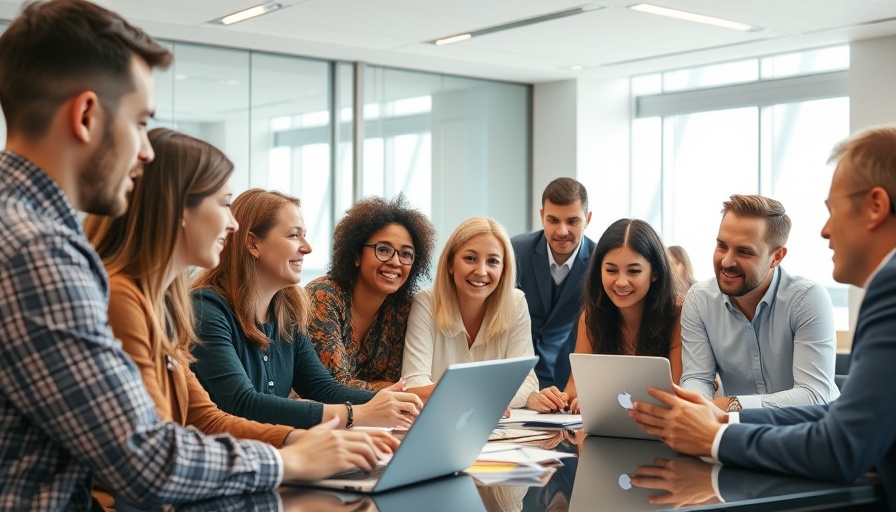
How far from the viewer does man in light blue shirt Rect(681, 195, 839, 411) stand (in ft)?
10.5

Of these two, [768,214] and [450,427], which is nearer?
[450,427]

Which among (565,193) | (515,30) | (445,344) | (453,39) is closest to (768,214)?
(445,344)

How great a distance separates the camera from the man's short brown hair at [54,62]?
Answer: 141 cm

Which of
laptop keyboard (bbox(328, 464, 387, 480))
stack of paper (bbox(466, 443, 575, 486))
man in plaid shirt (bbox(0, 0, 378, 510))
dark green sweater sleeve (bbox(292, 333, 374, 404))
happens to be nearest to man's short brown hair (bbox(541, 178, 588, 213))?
dark green sweater sleeve (bbox(292, 333, 374, 404))

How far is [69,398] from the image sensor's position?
133cm

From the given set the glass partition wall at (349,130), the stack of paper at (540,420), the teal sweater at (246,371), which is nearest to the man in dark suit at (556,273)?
the stack of paper at (540,420)

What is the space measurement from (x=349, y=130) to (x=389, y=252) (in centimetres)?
481

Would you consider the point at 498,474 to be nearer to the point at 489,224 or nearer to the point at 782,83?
the point at 489,224

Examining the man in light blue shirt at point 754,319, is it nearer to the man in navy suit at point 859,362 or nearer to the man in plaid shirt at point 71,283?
the man in navy suit at point 859,362

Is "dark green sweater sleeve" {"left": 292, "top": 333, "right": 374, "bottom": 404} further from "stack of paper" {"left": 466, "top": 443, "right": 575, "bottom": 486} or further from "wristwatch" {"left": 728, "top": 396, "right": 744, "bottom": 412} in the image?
"wristwatch" {"left": 728, "top": 396, "right": 744, "bottom": 412}

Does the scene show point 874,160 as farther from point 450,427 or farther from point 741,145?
point 741,145

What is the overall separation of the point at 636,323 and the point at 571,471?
5.57ft

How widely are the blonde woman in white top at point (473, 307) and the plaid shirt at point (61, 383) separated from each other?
2.19m

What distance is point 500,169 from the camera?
9.29 metres
